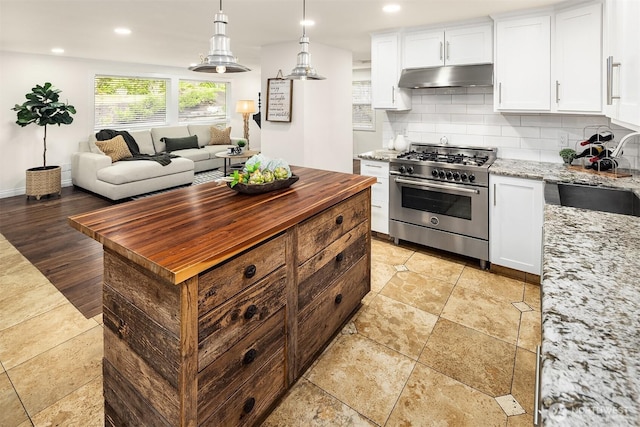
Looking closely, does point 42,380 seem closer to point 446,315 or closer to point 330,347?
point 330,347

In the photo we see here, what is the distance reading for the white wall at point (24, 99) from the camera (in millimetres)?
5848

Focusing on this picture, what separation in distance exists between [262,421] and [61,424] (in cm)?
93

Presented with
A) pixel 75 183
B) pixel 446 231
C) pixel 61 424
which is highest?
pixel 75 183

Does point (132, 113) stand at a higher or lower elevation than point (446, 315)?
higher

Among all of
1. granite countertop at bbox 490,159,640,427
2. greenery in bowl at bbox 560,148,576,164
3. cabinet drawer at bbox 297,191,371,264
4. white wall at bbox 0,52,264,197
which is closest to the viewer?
granite countertop at bbox 490,159,640,427

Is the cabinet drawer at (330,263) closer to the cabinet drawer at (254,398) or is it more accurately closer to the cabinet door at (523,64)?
the cabinet drawer at (254,398)

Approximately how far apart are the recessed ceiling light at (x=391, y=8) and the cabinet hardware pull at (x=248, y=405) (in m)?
3.14

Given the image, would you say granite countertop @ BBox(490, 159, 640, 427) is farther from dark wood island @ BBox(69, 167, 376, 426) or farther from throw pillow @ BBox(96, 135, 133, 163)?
throw pillow @ BBox(96, 135, 133, 163)

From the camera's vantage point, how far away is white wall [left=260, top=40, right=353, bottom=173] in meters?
4.73

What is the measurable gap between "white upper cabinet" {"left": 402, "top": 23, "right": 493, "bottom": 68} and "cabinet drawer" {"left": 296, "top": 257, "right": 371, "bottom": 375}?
2.27 meters

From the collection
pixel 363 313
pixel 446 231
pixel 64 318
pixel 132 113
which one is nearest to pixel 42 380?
pixel 64 318

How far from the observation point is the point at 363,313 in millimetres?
2631

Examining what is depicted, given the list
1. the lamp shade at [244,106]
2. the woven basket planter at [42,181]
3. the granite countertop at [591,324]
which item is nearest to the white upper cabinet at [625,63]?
the granite countertop at [591,324]

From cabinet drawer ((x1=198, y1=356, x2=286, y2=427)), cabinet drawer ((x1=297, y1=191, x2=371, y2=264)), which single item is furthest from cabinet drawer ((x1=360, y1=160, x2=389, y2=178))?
cabinet drawer ((x1=198, y1=356, x2=286, y2=427))
